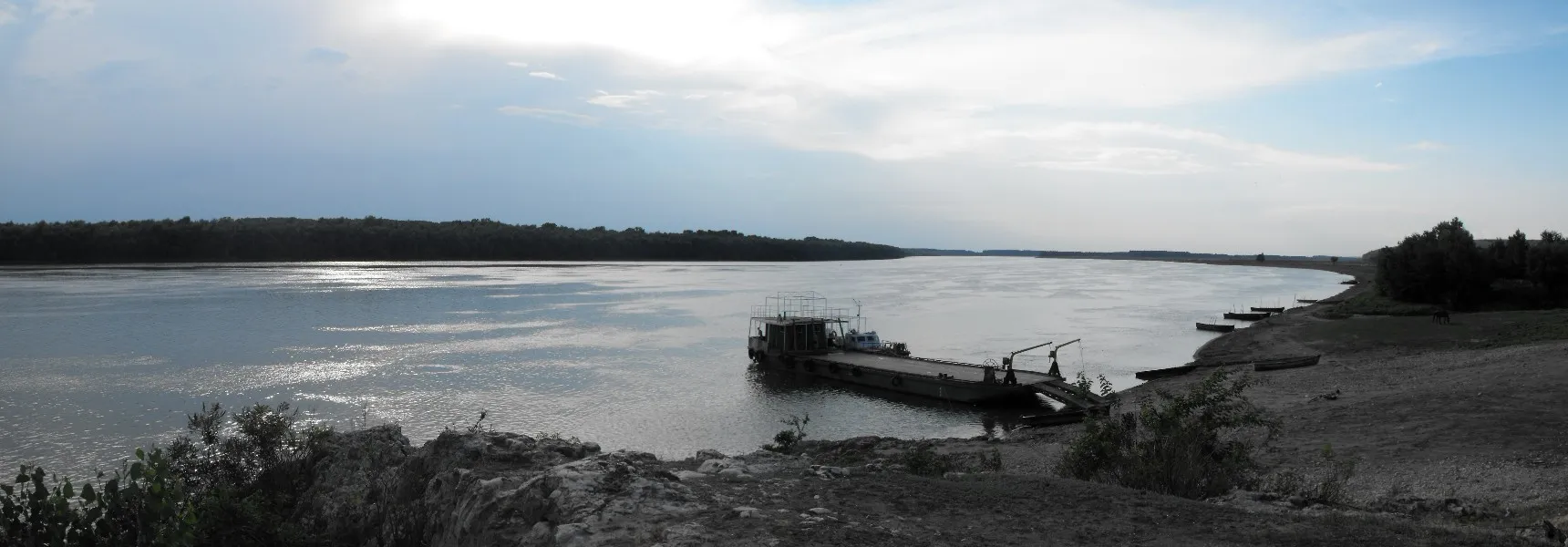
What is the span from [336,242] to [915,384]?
130576 millimetres

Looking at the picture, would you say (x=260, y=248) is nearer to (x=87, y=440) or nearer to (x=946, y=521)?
(x=87, y=440)

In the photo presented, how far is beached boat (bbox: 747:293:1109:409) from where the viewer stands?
28.3m

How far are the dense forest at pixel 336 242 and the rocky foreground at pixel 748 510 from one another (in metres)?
133

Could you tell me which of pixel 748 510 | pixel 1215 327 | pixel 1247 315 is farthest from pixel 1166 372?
pixel 1247 315

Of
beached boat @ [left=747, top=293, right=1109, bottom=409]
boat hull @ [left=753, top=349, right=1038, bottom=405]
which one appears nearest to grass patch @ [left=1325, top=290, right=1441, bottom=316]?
beached boat @ [left=747, top=293, right=1109, bottom=409]

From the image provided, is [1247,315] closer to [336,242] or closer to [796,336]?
[796,336]

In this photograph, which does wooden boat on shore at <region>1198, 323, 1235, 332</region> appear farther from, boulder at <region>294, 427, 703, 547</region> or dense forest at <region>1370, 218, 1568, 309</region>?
boulder at <region>294, 427, 703, 547</region>


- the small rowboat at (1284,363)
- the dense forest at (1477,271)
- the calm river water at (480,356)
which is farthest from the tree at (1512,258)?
the small rowboat at (1284,363)

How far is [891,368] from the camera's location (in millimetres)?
31781

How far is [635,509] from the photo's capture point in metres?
7.20

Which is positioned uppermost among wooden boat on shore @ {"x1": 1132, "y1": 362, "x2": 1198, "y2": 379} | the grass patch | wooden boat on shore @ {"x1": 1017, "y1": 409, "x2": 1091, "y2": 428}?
the grass patch

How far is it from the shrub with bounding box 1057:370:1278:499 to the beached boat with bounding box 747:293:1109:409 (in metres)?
12.2

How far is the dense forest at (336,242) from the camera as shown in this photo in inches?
4380

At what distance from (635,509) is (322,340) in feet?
137
